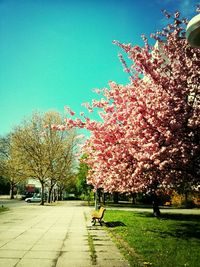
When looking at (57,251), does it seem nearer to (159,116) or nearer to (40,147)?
(159,116)

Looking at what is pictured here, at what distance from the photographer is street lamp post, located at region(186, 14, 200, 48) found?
3936 mm

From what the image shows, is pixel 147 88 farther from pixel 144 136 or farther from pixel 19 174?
pixel 19 174

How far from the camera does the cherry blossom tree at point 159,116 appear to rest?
869 centimetres

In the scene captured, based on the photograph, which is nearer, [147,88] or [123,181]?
[147,88]

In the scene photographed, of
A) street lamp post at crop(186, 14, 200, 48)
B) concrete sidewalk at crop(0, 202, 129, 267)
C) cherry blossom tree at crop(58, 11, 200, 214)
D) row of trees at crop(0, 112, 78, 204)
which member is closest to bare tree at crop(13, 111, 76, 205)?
row of trees at crop(0, 112, 78, 204)

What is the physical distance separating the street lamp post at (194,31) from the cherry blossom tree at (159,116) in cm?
413

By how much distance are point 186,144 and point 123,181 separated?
3.70 meters

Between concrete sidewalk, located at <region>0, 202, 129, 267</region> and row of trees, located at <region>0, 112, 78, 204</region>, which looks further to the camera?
row of trees, located at <region>0, 112, 78, 204</region>

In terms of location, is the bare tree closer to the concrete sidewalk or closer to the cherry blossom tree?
the concrete sidewalk

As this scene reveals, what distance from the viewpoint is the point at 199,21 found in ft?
12.8

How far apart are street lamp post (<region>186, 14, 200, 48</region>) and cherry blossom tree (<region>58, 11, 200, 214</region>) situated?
4130mm

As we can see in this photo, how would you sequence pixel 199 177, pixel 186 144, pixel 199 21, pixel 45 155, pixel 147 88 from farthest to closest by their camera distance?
pixel 45 155, pixel 199 177, pixel 147 88, pixel 186 144, pixel 199 21

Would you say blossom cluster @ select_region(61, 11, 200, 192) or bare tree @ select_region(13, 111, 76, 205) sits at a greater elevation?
bare tree @ select_region(13, 111, 76, 205)

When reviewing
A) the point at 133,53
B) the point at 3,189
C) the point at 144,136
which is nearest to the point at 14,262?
the point at 144,136
